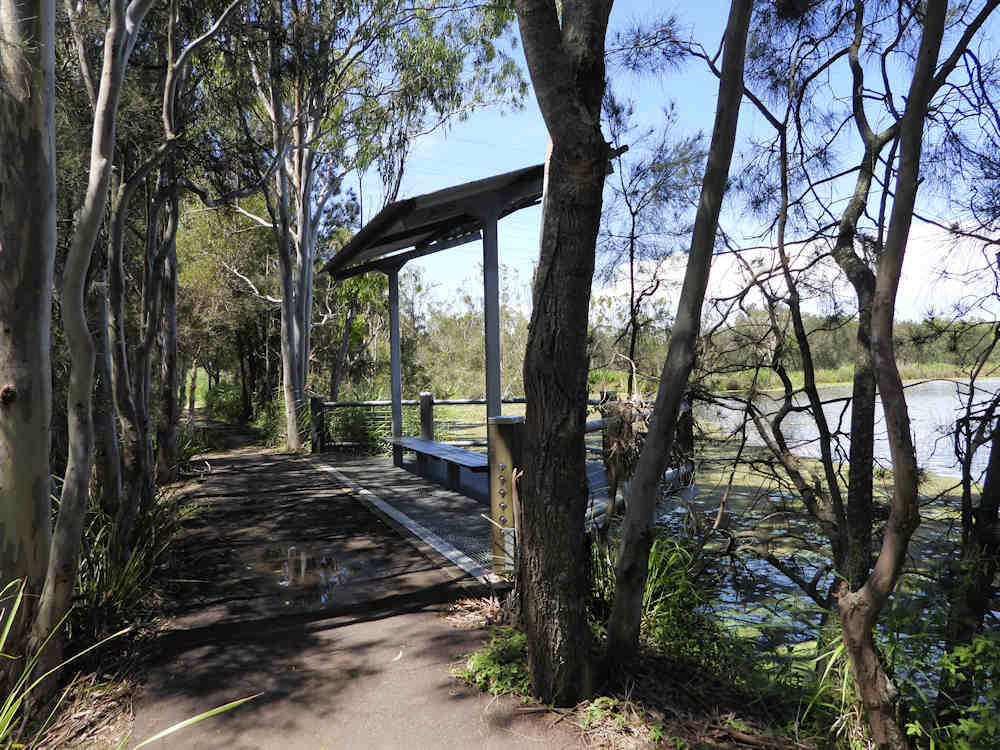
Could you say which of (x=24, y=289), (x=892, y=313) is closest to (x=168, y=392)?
(x=24, y=289)

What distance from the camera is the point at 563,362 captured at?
108 inches

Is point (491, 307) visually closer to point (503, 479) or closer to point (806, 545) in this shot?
point (503, 479)

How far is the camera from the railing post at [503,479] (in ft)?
13.9

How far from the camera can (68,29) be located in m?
5.49

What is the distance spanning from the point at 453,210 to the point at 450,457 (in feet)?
8.70

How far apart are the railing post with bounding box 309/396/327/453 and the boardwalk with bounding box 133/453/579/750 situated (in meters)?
5.79

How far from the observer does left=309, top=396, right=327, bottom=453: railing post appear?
39.8ft

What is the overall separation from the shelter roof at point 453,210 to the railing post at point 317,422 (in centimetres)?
483

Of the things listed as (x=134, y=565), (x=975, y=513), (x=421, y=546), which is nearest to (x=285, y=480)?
(x=421, y=546)

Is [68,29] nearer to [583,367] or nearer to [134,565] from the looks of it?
[134,565]

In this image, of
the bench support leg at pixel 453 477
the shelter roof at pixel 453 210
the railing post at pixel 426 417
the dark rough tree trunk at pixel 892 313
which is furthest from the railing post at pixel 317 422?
the dark rough tree trunk at pixel 892 313

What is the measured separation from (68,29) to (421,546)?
213 inches

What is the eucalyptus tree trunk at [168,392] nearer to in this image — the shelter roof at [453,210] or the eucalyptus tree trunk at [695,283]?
the shelter roof at [453,210]

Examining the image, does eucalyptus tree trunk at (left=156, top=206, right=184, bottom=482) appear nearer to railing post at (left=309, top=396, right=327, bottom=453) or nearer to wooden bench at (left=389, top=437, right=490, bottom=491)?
wooden bench at (left=389, top=437, right=490, bottom=491)
